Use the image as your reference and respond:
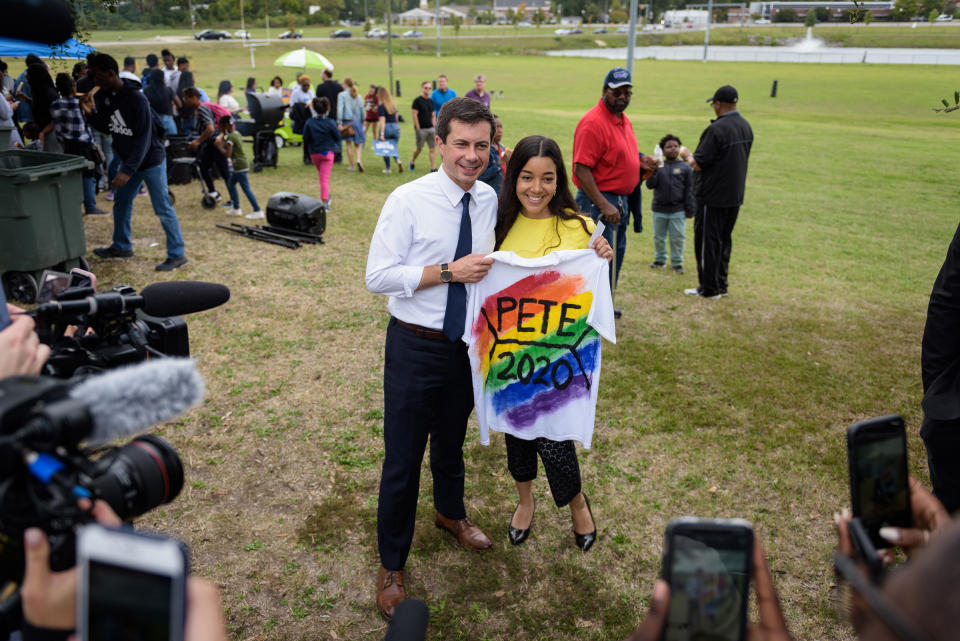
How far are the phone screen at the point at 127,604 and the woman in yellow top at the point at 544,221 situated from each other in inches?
108

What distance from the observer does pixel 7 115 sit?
8.91 m

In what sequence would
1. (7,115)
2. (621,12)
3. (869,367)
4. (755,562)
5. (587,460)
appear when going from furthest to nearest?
1. (621,12)
2. (7,115)
3. (869,367)
4. (587,460)
5. (755,562)

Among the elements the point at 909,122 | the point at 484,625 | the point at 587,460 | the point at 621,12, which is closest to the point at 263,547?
the point at 484,625

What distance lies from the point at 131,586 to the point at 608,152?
598 cm

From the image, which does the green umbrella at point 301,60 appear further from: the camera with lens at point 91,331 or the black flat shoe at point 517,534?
the camera with lens at point 91,331

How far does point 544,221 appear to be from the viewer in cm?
359

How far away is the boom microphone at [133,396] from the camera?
129cm

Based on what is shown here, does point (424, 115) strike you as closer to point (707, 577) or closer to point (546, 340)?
point (546, 340)

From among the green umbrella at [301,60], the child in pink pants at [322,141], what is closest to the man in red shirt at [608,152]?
the child in pink pants at [322,141]

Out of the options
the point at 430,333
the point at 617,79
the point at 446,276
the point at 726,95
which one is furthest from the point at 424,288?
the point at 726,95

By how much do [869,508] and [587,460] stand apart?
131 inches

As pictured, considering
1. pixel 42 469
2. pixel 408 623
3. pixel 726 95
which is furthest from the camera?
pixel 726 95

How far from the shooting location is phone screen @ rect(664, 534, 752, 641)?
3.98ft

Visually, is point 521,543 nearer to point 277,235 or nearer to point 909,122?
point 277,235
